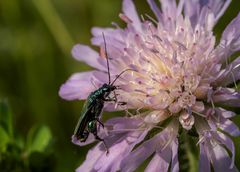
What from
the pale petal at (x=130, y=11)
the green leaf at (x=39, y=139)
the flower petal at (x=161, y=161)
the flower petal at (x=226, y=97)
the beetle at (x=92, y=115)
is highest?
the pale petal at (x=130, y=11)

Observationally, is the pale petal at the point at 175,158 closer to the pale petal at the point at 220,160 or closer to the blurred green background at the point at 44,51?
the pale petal at the point at 220,160

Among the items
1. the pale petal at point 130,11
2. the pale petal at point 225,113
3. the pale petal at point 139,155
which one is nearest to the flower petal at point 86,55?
the pale petal at point 130,11

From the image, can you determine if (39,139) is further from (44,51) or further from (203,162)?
(44,51)

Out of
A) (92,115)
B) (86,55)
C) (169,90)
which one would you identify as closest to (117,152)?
(92,115)

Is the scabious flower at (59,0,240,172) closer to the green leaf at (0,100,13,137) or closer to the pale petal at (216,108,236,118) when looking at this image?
the pale petal at (216,108,236,118)

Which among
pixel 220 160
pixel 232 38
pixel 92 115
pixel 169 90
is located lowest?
pixel 220 160

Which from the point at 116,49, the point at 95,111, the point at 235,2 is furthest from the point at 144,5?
the point at 95,111
